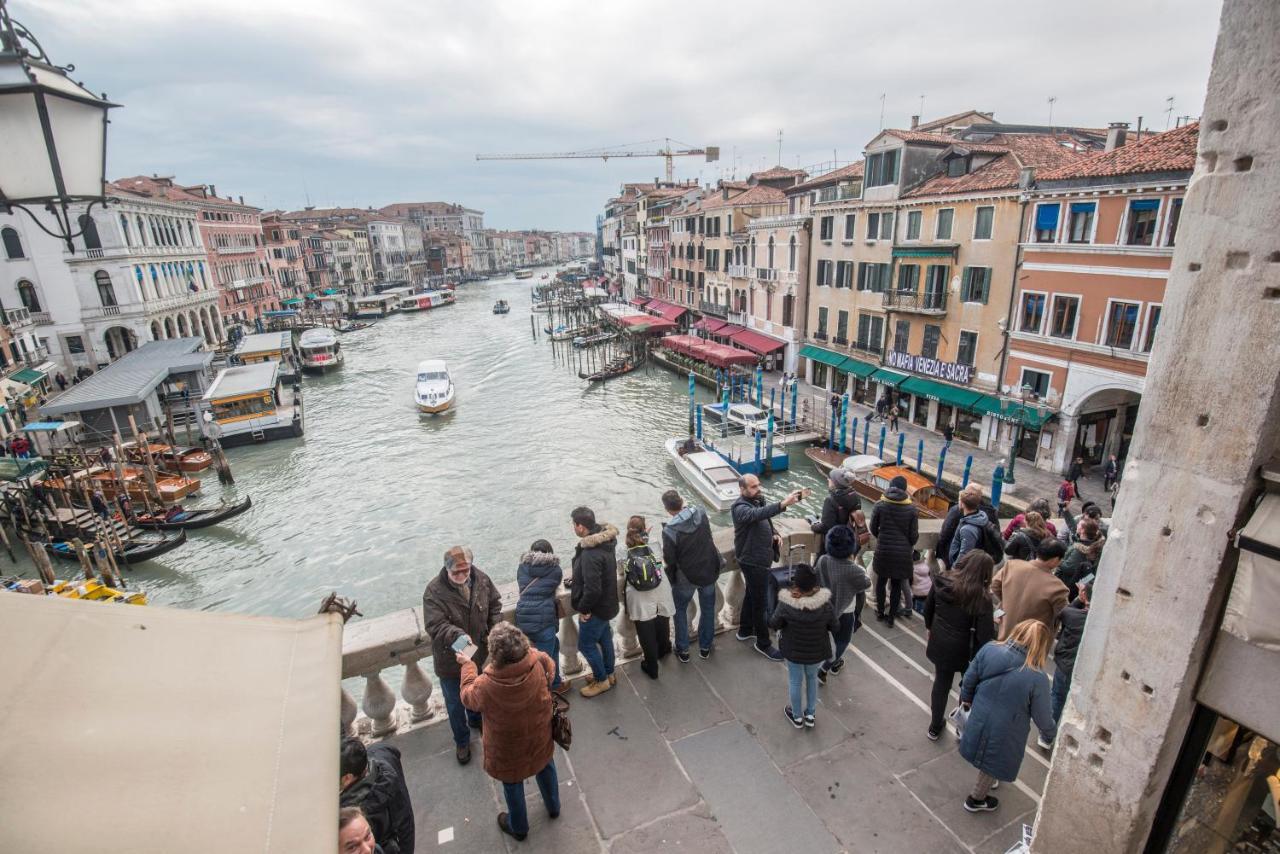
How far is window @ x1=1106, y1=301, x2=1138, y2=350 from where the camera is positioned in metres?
16.9

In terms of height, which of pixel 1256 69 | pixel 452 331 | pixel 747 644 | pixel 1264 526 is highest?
pixel 1256 69

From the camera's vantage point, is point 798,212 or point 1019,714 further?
point 798,212

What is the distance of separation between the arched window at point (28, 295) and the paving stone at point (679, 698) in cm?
4304

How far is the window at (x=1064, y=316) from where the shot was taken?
1838 cm

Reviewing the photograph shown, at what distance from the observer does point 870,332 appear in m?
26.9

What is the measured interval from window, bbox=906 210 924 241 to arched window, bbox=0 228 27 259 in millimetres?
43467

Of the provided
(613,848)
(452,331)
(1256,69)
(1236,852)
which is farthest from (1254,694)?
(452,331)

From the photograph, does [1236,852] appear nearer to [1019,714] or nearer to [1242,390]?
[1019,714]

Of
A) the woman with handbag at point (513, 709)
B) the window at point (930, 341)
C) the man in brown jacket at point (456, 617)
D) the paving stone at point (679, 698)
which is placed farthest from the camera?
the window at point (930, 341)

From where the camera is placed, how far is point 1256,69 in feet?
7.16

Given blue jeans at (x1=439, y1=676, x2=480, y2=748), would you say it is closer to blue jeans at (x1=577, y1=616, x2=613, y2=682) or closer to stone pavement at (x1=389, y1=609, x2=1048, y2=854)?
stone pavement at (x1=389, y1=609, x2=1048, y2=854)

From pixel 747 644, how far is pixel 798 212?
30.1 meters

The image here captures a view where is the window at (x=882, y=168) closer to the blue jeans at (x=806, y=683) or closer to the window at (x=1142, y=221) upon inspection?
the window at (x=1142, y=221)

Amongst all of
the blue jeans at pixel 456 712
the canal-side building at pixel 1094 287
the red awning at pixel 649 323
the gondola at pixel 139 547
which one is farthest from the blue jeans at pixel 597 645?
the red awning at pixel 649 323
